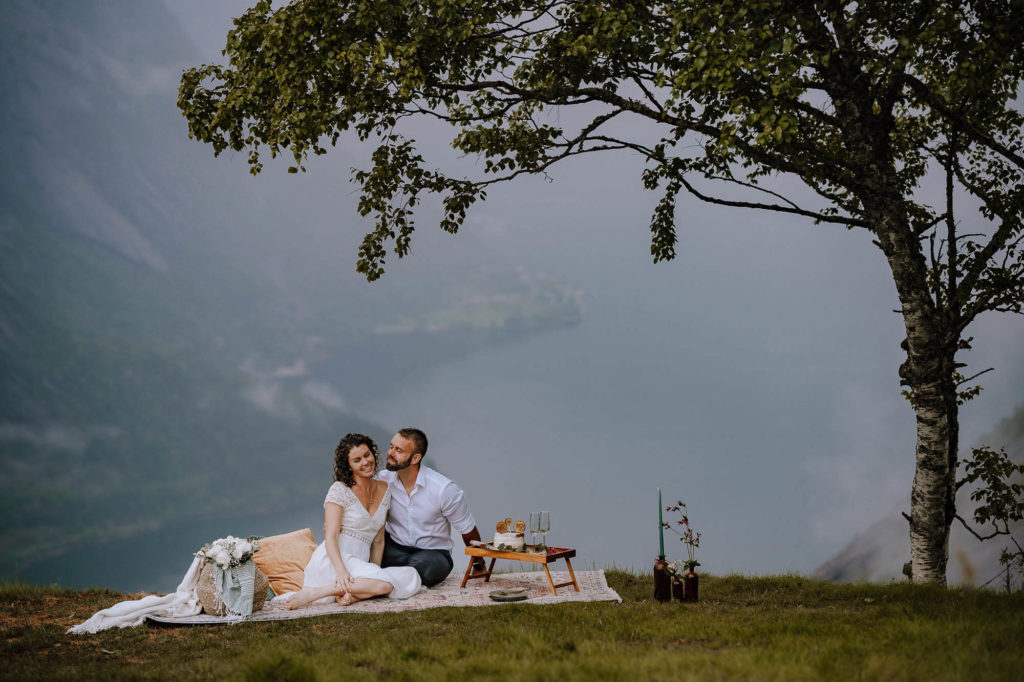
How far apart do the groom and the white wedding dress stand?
0.32 m

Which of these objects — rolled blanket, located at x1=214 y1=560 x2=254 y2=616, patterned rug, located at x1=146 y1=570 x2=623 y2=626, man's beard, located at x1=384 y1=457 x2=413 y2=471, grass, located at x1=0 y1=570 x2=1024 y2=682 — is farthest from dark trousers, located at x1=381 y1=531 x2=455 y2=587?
rolled blanket, located at x1=214 y1=560 x2=254 y2=616

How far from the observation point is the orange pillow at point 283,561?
28.1 ft

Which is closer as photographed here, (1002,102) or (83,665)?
(83,665)

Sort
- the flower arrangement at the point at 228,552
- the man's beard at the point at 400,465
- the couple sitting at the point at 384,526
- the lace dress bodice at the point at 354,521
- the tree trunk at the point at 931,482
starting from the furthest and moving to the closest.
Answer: the tree trunk at the point at 931,482 → the man's beard at the point at 400,465 → the lace dress bodice at the point at 354,521 → the couple sitting at the point at 384,526 → the flower arrangement at the point at 228,552

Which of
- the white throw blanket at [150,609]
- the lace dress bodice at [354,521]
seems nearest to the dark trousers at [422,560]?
the lace dress bodice at [354,521]

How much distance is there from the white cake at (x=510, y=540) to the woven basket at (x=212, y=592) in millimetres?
2181

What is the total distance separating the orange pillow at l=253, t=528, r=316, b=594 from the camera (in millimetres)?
8555

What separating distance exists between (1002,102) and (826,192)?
244 centimetres

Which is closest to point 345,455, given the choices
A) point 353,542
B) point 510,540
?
point 353,542

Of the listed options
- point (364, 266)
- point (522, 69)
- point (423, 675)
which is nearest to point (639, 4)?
point (522, 69)

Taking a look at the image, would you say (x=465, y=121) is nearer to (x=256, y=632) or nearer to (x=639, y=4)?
(x=639, y=4)

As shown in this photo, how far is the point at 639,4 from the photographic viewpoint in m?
8.88

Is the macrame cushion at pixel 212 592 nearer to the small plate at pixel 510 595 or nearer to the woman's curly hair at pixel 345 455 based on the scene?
the woman's curly hair at pixel 345 455

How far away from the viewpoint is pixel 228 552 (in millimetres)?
7297
